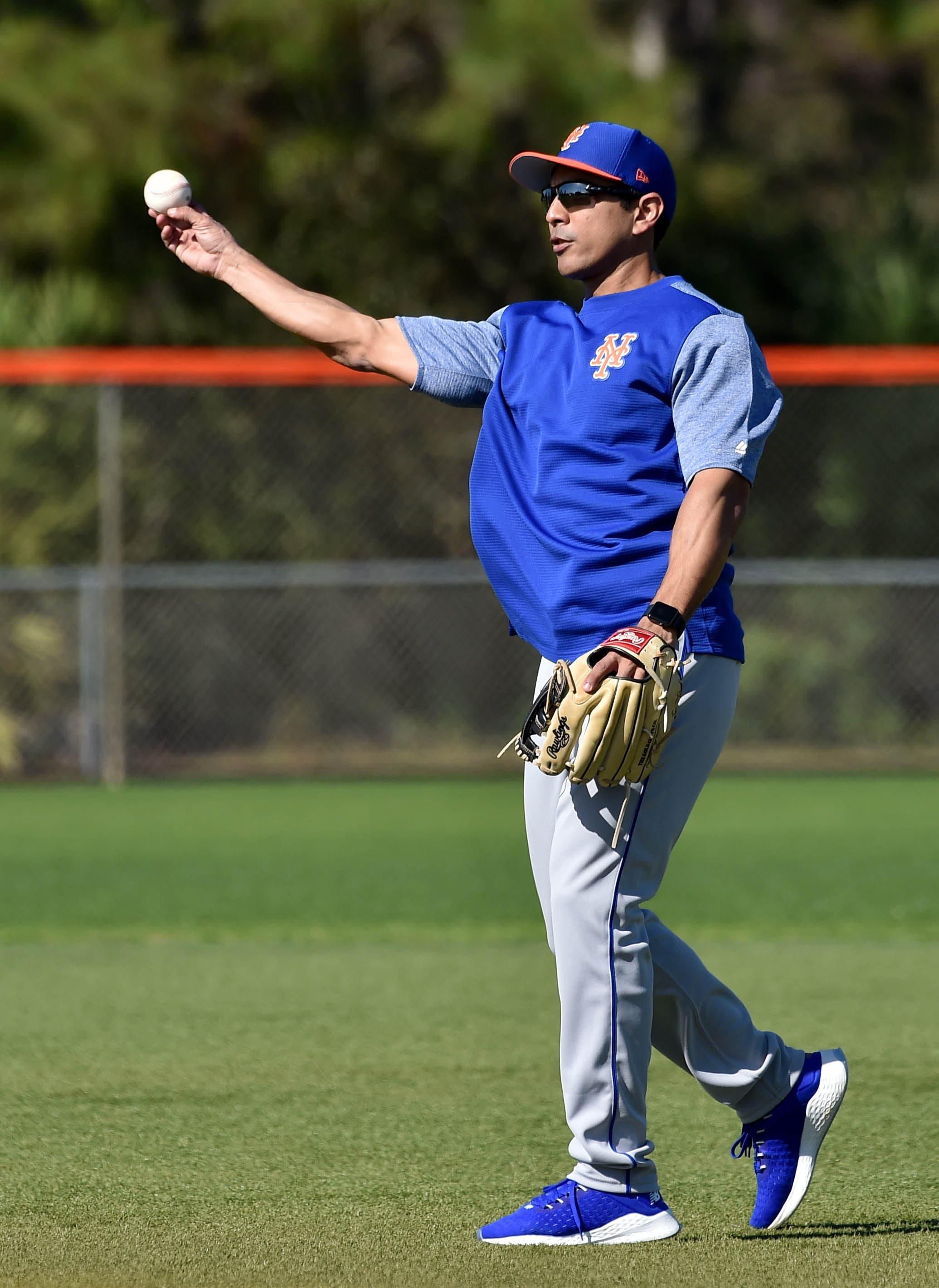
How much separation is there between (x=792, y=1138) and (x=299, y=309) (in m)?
1.99

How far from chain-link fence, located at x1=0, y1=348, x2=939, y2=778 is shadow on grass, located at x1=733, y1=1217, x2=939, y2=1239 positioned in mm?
10387

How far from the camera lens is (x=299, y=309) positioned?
405cm

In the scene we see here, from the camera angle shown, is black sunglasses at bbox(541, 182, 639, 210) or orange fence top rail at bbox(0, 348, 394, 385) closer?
black sunglasses at bbox(541, 182, 639, 210)

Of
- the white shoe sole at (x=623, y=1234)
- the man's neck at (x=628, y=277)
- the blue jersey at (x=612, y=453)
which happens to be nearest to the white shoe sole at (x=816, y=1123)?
the white shoe sole at (x=623, y=1234)

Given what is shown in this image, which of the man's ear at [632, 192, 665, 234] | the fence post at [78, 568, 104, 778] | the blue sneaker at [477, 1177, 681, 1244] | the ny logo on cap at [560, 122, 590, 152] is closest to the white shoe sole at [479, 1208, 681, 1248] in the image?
the blue sneaker at [477, 1177, 681, 1244]

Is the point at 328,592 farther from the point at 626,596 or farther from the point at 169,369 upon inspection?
the point at 626,596

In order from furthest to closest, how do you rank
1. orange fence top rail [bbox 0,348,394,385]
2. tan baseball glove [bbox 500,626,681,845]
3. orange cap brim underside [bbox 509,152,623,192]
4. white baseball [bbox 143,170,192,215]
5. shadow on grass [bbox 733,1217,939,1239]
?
orange fence top rail [bbox 0,348,394,385] → white baseball [bbox 143,170,192,215] → orange cap brim underside [bbox 509,152,623,192] → shadow on grass [bbox 733,1217,939,1239] → tan baseball glove [bbox 500,626,681,845]

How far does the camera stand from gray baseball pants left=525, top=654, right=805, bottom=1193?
3.68 meters

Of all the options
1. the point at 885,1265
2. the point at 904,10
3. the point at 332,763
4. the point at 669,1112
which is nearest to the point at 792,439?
the point at 332,763

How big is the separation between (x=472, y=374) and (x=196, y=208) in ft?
2.58

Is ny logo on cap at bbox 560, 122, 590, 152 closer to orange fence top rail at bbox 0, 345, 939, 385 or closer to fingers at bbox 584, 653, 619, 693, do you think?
fingers at bbox 584, 653, 619, 693

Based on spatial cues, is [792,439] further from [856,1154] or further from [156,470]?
[856,1154]

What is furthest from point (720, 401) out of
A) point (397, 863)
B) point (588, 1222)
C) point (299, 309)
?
point (397, 863)

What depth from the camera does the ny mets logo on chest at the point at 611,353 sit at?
371 cm
